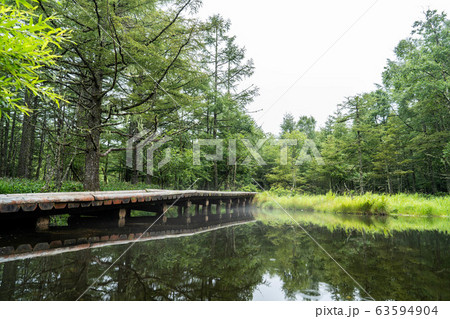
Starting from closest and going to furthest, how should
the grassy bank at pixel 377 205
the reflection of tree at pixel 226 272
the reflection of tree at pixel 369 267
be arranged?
the reflection of tree at pixel 226 272
the reflection of tree at pixel 369 267
the grassy bank at pixel 377 205

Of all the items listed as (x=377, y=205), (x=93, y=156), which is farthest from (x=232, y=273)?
(x=377, y=205)

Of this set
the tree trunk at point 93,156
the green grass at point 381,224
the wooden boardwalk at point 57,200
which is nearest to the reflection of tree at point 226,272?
the wooden boardwalk at point 57,200

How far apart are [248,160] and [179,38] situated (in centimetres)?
1184

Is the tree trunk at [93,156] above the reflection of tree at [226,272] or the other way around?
above

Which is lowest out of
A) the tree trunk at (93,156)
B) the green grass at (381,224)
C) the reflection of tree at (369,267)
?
the green grass at (381,224)

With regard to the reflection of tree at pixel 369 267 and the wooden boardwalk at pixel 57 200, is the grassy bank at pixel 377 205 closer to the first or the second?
the reflection of tree at pixel 369 267

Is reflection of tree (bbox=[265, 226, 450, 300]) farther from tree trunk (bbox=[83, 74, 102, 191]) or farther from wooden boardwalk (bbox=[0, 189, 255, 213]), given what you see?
tree trunk (bbox=[83, 74, 102, 191])

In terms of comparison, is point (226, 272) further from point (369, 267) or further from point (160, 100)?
point (160, 100)

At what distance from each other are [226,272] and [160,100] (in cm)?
741

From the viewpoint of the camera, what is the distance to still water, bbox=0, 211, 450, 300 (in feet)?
5.85

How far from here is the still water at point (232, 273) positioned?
5.85 feet

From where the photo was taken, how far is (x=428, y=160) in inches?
689

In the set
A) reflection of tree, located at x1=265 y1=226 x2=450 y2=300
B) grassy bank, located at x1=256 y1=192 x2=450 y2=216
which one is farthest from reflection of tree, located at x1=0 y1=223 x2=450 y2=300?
grassy bank, located at x1=256 y1=192 x2=450 y2=216
